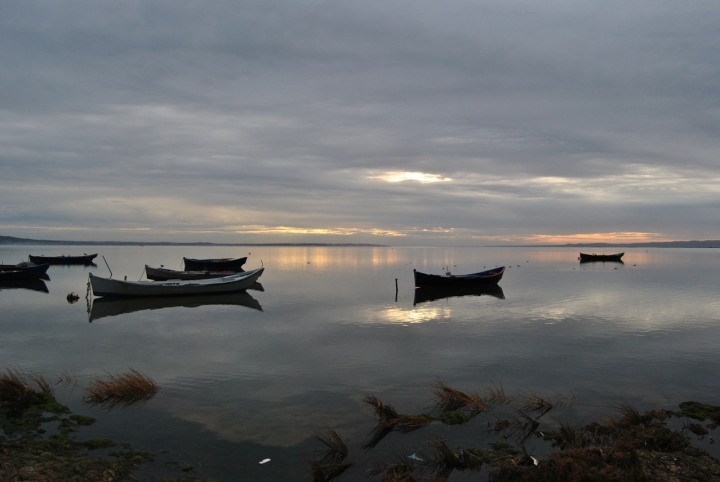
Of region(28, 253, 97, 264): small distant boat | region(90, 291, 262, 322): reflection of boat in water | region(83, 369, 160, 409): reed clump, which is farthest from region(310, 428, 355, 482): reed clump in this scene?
region(28, 253, 97, 264): small distant boat

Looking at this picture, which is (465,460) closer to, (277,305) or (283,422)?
(283,422)

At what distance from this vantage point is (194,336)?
67.8 ft

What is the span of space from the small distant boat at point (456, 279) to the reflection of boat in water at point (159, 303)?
1430 cm

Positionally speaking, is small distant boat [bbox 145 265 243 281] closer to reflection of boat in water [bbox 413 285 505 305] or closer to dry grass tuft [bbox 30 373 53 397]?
reflection of boat in water [bbox 413 285 505 305]

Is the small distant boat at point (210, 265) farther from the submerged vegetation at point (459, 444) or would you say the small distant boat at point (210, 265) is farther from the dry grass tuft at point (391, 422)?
the dry grass tuft at point (391, 422)

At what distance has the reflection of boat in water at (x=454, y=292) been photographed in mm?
37125

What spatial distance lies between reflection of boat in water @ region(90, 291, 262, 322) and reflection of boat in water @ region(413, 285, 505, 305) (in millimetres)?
12728

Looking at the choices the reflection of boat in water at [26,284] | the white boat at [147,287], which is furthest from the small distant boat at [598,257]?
the reflection of boat in water at [26,284]

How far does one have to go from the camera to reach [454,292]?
40.9 meters

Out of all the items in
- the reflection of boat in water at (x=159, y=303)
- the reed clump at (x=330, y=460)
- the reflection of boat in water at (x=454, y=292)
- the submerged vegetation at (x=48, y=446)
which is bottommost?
the reflection of boat in water at (x=454, y=292)

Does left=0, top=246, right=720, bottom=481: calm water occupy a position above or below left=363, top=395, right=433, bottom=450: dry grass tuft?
below

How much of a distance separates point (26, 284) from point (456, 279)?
130 feet

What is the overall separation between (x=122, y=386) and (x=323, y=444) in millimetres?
5872

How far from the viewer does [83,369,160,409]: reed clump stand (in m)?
11.6
